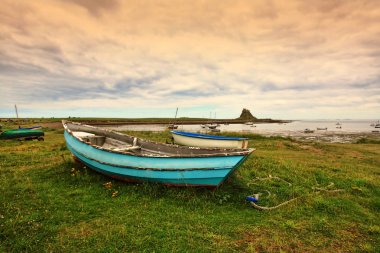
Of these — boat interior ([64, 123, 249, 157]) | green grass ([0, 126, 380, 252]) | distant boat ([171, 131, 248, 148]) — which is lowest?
green grass ([0, 126, 380, 252])

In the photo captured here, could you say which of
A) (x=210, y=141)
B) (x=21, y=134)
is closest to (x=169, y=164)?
(x=210, y=141)

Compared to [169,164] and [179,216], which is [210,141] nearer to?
[169,164]

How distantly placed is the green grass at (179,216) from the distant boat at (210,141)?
898cm

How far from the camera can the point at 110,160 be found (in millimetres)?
9664

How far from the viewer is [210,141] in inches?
835

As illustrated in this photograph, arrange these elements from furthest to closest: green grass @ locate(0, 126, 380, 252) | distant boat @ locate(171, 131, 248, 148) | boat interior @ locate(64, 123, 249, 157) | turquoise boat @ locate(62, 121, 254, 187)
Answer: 1. distant boat @ locate(171, 131, 248, 148)
2. boat interior @ locate(64, 123, 249, 157)
3. turquoise boat @ locate(62, 121, 254, 187)
4. green grass @ locate(0, 126, 380, 252)

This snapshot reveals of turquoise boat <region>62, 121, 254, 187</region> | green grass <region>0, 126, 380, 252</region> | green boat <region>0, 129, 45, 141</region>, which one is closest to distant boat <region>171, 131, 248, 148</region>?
green grass <region>0, 126, 380, 252</region>

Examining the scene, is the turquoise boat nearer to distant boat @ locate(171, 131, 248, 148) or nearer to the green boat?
distant boat @ locate(171, 131, 248, 148)

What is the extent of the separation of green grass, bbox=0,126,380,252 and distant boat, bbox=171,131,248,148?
8979 mm

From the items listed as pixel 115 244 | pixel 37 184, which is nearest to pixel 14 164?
pixel 37 184

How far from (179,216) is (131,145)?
687 centimetres

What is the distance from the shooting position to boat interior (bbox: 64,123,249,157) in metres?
10.4

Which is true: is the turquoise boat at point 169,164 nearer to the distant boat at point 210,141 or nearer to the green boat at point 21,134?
the distant boat at point 210,141

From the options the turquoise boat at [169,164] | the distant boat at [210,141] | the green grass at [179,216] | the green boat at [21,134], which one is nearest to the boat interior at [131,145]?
the turquoise boat at [169,164]
